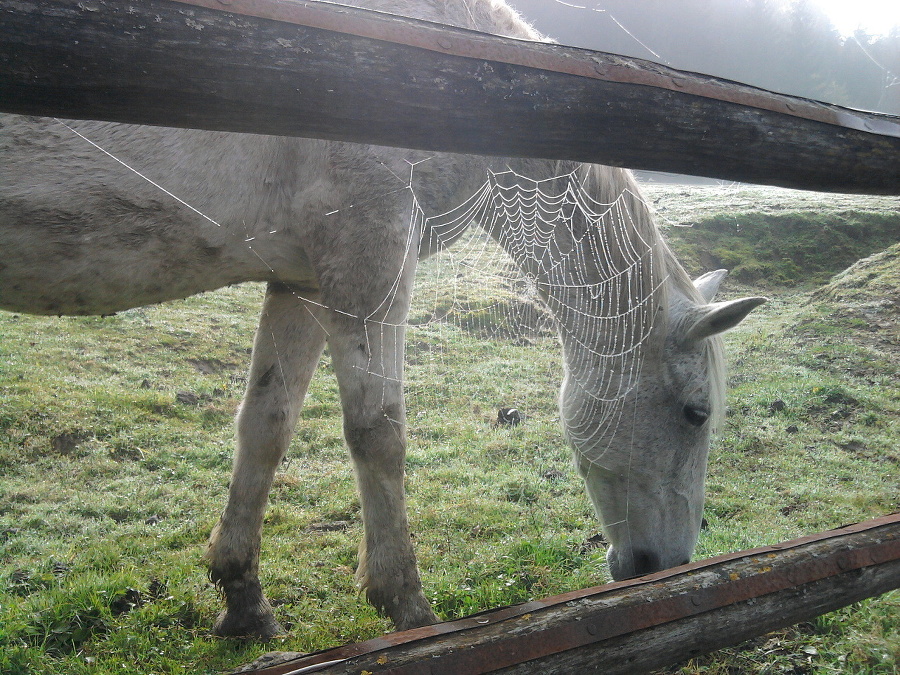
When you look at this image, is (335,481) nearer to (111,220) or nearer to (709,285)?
(111,220)

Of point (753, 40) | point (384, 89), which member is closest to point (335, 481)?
point (384, 89)

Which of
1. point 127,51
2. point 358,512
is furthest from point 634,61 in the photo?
point 358,512

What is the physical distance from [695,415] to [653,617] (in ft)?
5.59

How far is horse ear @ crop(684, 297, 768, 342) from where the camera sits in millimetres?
2725

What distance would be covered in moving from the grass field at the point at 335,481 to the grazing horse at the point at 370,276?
0.45 m

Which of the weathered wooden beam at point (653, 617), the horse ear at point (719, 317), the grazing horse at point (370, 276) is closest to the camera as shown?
the weathered wooden beam at point (653, 617)

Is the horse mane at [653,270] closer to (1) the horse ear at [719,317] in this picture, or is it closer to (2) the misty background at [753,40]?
(1) the horse ear at [719,317]

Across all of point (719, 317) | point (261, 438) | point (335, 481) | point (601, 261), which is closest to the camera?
point (719, 317)

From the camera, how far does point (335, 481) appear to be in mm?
4848

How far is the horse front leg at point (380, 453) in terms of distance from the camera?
9.20 feet

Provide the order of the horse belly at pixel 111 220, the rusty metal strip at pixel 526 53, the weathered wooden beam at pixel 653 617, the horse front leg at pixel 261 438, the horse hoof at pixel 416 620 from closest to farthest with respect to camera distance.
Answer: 1. the rusty metal strip at pixel 526 53
2. the weathered wooden beam at pixel 653 617
3. the horse belly at pixel 111 220
4. the horse hoof at pixel 416 620
5. the horse front leg at pixel 261 438

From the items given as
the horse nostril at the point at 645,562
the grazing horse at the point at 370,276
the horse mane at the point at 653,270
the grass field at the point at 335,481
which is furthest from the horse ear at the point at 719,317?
the horse nostril at the point at 645,562

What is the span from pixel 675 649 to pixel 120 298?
8.20ft

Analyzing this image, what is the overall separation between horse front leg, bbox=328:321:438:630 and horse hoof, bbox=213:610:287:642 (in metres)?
0.63
